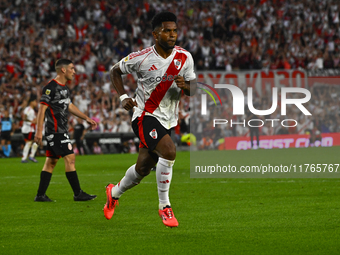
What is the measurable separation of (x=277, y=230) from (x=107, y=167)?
1010 centimetres

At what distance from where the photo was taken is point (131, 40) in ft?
90.0

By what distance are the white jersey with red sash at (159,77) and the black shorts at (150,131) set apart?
6cm

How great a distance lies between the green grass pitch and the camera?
4879mm

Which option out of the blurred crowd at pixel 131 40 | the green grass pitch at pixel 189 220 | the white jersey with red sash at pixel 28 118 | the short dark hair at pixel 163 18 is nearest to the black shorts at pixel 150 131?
the green grass pitch at pixel 189 220

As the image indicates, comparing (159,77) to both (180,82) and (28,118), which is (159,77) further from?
(28,118)

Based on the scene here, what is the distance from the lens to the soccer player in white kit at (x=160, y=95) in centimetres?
588

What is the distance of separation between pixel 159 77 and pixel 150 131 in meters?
0.60

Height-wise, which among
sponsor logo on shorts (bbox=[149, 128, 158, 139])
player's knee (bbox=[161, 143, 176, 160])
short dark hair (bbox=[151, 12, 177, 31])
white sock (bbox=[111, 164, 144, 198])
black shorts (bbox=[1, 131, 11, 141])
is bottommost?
black shorts (bbox=[1, 131, 11, 141])

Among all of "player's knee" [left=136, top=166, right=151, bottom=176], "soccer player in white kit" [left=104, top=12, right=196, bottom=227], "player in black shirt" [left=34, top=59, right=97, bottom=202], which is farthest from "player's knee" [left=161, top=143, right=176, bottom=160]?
"player in black shirt" [left=34, top=59, right=97, bottom=202]

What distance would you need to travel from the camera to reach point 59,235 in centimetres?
556

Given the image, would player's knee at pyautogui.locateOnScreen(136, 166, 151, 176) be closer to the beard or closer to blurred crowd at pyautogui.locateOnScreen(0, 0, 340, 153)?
the beard

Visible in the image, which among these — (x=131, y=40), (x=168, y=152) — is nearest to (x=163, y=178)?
(x=168, y=152)

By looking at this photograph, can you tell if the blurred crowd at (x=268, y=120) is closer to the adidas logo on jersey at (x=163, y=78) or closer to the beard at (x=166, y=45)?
the adidas logo on jersey at (x=163, y=78)

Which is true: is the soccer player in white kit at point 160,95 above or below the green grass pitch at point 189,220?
above
